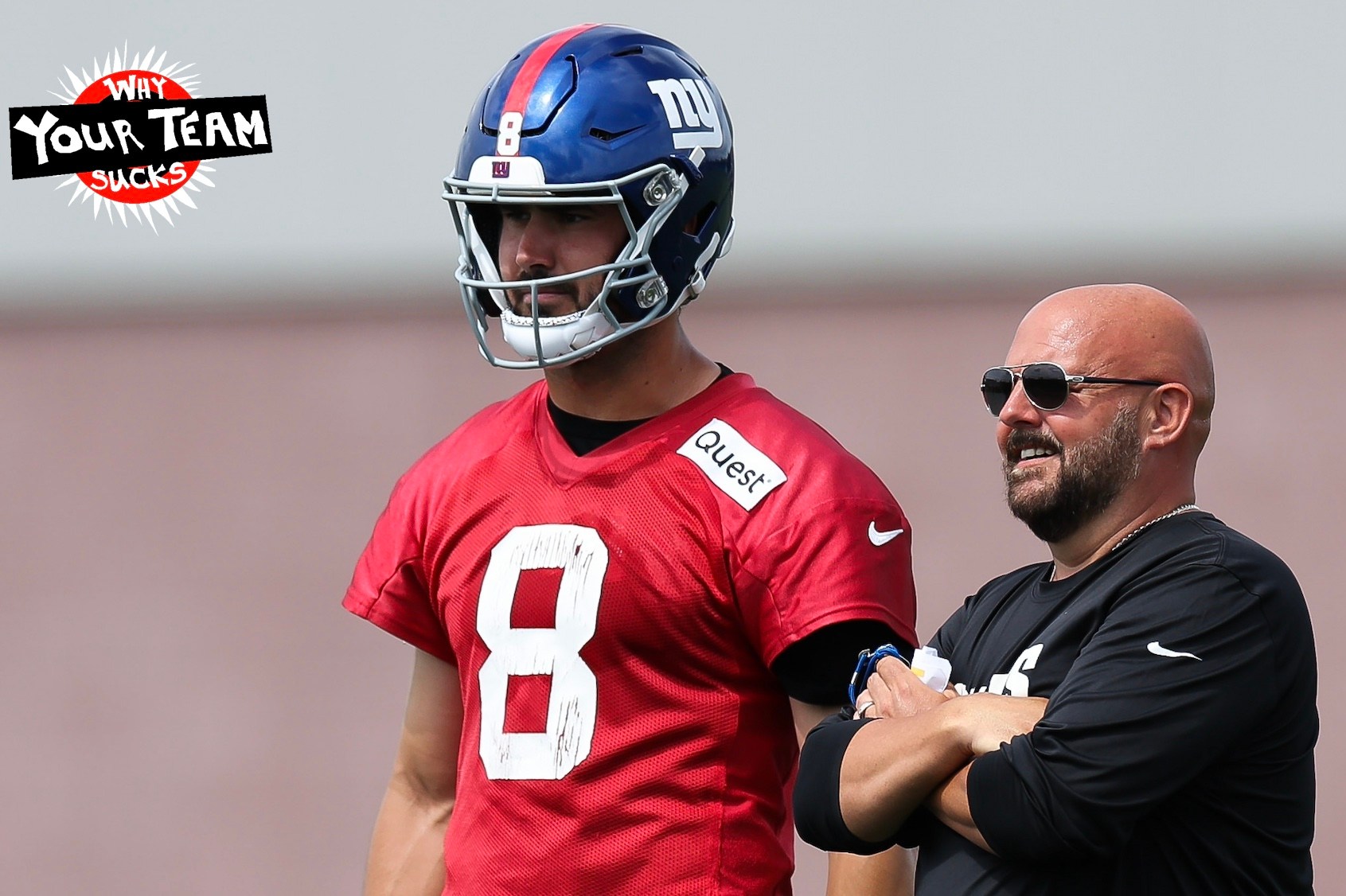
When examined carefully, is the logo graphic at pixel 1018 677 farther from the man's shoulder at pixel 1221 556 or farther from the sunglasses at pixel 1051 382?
the sunglasses at pixel 1051 382

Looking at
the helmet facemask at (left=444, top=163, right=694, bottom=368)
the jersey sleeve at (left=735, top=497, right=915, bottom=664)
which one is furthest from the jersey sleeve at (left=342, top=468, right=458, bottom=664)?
the jersey sleeve at (left=735, top=497, right=915, bottom=664)

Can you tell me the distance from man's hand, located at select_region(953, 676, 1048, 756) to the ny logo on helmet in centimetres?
94

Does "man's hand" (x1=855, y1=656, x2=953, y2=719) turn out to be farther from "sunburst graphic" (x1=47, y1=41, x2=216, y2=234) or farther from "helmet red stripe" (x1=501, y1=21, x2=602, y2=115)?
"sunburst graphic" (x1=47, y1=41, x2=216, y2=234)

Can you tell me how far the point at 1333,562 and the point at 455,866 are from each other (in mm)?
3340

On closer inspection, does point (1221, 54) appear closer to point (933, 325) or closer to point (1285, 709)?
point (933, 325)

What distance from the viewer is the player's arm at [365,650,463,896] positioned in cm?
280

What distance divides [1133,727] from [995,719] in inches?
6.8

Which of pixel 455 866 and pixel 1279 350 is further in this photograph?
pixel 1279 350

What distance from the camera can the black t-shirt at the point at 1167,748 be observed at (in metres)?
2.01

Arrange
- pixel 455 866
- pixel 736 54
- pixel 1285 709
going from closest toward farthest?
pixel 1285 709
pixel 455 866
pixel 736 54

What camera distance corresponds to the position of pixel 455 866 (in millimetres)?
2600

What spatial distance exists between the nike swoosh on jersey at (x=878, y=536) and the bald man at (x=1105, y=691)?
16cm

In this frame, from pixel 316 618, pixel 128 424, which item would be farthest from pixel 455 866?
pixel 128 424

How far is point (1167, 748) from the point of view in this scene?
200 cm
